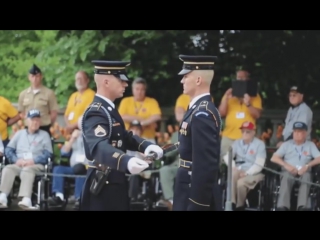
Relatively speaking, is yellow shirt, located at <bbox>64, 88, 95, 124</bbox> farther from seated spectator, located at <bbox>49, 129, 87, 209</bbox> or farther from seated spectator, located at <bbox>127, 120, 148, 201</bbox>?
seated spectator, located at <bbox>127, 120, 148, 201</bbox>

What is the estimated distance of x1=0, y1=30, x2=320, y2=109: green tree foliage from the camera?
1185 centimetres

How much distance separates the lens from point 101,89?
7375 millimetres

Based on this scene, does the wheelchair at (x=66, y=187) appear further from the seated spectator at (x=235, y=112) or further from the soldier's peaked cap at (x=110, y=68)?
the soldier's peaked cap at (x=110, y=68)

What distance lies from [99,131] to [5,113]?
119 inches

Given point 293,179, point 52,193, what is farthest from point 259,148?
point 52,193

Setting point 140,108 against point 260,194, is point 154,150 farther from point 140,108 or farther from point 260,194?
point 260,194

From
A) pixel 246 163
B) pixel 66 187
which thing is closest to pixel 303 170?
pixel 246 163

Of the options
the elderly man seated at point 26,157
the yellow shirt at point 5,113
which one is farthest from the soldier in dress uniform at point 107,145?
the yellow shirt at point 5,113

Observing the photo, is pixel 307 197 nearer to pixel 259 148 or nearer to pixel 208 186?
pixel 259 148

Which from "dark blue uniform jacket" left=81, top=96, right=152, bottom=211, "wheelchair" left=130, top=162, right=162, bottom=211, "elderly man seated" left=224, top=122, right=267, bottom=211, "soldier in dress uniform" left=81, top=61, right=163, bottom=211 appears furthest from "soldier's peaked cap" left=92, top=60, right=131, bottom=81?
"wheelchair" left=130, top=162, right=162, bottom=211

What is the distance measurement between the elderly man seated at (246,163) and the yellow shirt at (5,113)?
88.8 inches

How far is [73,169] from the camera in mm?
10336

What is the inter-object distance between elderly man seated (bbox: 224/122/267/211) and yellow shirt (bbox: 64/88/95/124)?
1.55 m

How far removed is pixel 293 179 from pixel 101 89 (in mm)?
3332
